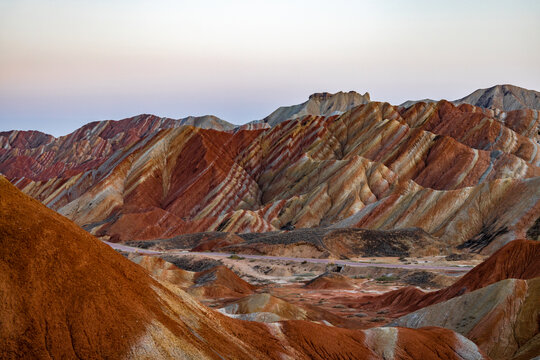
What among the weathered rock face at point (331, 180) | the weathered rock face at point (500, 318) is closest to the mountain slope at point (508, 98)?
the weathered rock face at point (331, 180)

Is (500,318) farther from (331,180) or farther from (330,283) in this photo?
(331,180)

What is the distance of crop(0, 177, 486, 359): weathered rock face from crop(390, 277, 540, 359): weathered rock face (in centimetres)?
1043

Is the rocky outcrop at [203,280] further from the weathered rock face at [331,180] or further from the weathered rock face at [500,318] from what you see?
the weathered rock face at [331,180]

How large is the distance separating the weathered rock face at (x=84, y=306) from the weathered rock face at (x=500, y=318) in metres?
10.4

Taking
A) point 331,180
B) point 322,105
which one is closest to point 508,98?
point 322,105

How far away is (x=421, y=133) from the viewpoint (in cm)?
10956

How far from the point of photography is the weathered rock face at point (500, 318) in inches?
926

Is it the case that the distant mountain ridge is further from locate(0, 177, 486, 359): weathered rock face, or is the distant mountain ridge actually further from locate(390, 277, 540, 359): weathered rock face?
locate(0, 177, 486, 359): weathered rock face

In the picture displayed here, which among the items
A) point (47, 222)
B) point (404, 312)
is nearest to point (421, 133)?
point (404, 312)

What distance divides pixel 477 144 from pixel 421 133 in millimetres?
12916

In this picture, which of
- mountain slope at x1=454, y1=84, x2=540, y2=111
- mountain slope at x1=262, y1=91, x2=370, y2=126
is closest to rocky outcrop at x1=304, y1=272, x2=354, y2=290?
mountain slope at x1=262, y1=91, x2=370, y2=126

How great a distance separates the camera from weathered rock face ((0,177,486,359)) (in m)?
12.9

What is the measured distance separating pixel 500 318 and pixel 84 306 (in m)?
19.0

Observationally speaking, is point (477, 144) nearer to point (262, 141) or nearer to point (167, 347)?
point (262, 141)
